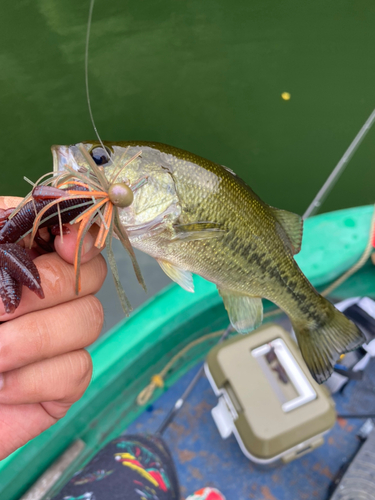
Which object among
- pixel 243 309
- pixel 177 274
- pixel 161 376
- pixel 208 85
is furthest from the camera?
pixel 208 85

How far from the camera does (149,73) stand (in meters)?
4.08

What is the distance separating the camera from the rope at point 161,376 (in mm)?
2418

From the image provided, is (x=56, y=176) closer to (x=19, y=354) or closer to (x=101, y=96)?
(x=19, y=354)

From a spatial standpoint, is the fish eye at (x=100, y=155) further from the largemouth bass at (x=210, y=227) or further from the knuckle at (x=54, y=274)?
the knuckle at (x=54, y=274)

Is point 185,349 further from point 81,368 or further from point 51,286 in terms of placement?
point 51,286

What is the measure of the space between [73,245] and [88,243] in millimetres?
47

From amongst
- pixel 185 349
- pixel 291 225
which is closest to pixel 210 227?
pixel 291 225

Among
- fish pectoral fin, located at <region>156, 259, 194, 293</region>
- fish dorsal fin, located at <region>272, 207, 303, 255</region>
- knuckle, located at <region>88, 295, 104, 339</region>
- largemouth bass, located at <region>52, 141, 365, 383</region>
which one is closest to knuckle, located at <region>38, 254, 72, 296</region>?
knuckle, located at <region>88, 295, 104, 339</region>

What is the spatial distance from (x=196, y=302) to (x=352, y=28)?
419cm

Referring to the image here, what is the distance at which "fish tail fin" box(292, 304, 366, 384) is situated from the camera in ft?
4.85

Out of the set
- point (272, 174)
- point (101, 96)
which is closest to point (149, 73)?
point (101, 96)

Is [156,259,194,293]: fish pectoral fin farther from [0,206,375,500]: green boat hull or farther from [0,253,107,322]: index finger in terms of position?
[0,206,375,500]: green boat hull

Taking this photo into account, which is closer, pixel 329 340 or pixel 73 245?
pixel 73 245

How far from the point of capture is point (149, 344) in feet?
7.39
